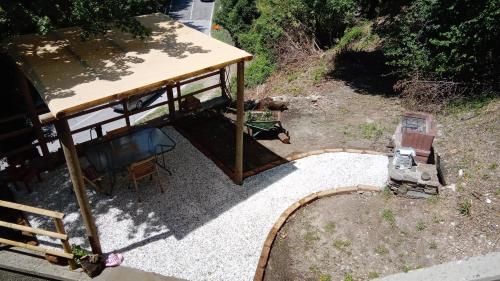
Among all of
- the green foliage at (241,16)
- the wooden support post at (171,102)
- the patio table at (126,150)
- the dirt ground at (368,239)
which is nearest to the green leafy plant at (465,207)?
the dirt ground at (368,239)

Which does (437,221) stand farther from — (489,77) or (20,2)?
(20,2)

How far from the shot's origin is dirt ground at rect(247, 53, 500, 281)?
662 cm

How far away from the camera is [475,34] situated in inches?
421

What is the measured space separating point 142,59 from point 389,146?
6559mm

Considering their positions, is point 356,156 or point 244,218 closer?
point 244,218

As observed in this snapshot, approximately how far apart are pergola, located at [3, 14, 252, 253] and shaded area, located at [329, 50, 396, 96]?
754cm

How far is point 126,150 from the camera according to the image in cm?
823

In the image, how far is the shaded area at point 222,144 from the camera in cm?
917

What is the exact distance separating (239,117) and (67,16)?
4.18m

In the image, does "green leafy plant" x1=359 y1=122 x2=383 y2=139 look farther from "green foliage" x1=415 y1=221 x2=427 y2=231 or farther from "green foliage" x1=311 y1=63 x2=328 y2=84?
"green foliage" x1=311 y1=63 x2=328 y2=84

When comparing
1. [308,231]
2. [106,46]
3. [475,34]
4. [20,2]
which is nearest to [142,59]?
[106,46]

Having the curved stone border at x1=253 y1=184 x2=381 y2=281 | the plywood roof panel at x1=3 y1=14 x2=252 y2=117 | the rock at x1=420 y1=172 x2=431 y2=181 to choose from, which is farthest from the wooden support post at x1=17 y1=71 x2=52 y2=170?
the rock at x1=420 y1=172 x2=431 y2=181

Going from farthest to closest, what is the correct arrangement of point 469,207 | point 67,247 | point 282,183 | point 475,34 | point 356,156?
point 475,34, point 356,156, point 282,183, point 469,207, point 67,247

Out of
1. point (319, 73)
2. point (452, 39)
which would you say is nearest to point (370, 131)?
point (452, 39)
